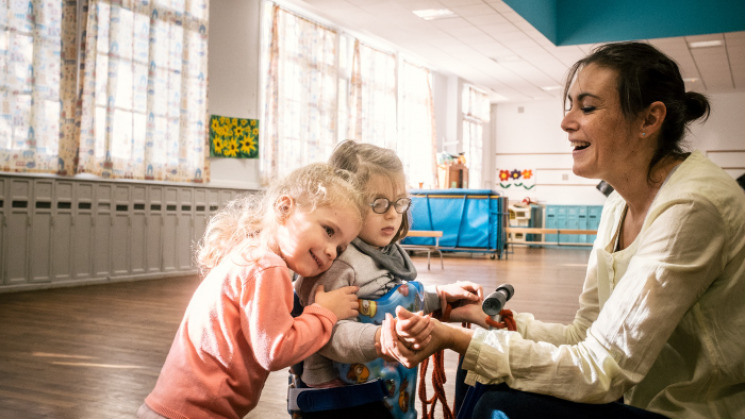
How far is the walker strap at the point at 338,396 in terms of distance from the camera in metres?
A: 1.35

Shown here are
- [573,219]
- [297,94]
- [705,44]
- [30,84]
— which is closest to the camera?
[30,84]

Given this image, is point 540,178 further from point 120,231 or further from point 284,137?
point 120,231

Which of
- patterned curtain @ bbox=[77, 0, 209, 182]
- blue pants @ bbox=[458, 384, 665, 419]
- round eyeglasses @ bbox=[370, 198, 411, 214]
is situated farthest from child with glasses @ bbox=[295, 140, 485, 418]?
patterned curtain @ bbox=[77, 0, 209, 182]

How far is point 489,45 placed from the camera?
10.8 m

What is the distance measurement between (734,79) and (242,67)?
10.4m

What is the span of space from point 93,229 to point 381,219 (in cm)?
528

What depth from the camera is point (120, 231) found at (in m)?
6.33

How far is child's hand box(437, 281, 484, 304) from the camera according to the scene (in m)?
1.62

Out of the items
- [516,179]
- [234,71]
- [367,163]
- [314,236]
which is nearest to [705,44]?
[516,179]

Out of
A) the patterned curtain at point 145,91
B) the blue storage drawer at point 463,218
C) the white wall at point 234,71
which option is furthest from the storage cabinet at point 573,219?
the patterned curtain at point 145,91

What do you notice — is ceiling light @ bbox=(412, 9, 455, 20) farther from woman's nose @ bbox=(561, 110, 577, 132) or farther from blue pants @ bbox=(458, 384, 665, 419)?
blue pants @ bbox=(458, 384, 665, 419)

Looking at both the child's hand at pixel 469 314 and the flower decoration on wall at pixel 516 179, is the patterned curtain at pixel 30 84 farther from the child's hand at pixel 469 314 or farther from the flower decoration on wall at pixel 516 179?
the flower decoration on wall at pixel 516 179

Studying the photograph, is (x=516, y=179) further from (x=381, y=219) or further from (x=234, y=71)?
(x=381, y=219)

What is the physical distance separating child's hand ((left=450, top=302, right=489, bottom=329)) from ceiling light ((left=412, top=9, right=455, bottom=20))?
7.91m
